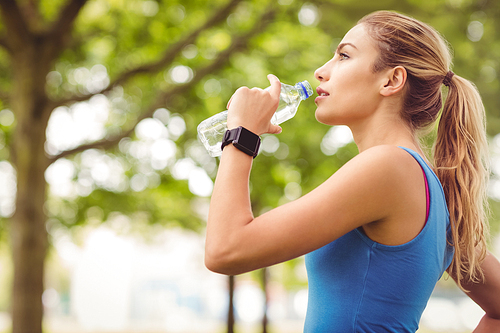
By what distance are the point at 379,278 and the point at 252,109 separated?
644mm

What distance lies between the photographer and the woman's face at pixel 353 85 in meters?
1.58

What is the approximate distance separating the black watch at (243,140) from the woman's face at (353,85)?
1.19 feet

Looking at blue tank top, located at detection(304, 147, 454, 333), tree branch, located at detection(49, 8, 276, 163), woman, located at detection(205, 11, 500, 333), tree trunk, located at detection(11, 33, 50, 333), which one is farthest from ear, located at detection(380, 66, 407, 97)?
tree trunk, located at detection(11, 33, 50, 333)

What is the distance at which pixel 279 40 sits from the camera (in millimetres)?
7980

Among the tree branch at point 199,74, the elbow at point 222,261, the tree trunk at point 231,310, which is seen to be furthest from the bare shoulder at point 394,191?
the tree trunk at point 231,310

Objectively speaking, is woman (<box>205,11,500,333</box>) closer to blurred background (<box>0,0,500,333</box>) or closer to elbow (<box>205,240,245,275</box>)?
elbow (<box>205,240,245,275</box>)

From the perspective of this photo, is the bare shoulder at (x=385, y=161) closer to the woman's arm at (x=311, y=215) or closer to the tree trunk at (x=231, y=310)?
the woman's arm at (x=311, y=215)

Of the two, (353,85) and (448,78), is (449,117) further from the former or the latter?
(353,85)

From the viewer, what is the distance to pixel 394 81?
158cm

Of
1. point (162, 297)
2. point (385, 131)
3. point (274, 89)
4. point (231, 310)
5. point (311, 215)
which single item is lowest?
point (162, 297)

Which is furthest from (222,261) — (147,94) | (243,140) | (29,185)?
(147,94)

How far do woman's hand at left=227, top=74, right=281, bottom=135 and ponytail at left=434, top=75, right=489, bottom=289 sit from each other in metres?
0.64

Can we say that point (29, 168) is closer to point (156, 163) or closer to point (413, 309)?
point (156, 163)

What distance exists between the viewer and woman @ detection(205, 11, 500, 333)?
3.99ft
